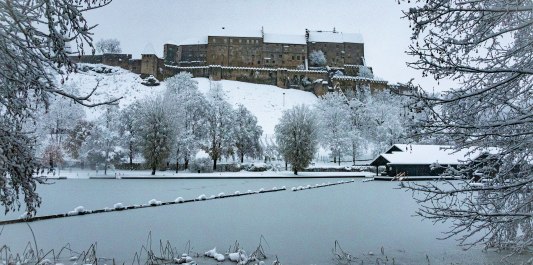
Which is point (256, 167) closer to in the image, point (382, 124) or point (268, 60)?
point (382, 124)

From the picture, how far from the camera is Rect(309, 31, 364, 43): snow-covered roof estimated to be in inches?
5059

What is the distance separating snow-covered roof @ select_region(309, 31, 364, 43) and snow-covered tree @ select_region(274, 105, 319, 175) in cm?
7174

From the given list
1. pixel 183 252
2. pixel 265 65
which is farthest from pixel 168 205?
pixel 265 65

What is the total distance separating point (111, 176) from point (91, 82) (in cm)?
5803

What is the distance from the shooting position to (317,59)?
124 m

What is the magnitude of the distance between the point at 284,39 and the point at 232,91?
2968cm

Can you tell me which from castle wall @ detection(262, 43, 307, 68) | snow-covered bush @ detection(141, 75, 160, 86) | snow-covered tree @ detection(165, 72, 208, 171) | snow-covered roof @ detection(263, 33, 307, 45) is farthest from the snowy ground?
snow-covered roof @ detection(263, 33, 307, 45)

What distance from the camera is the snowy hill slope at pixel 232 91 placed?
94.1 metres

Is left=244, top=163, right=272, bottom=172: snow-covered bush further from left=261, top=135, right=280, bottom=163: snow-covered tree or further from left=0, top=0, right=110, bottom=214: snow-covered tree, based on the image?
left=0, top=0, right=110, bottom=214: snow-covered tree

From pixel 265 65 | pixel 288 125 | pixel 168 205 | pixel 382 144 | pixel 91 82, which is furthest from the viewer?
pixel 265 65

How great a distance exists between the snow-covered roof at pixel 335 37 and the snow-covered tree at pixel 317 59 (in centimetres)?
613

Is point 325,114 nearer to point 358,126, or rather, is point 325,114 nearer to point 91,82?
point 358,126

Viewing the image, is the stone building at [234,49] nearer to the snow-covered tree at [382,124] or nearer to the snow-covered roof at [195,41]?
the snow-covered roof at [195,41]

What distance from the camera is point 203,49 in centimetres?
12481
